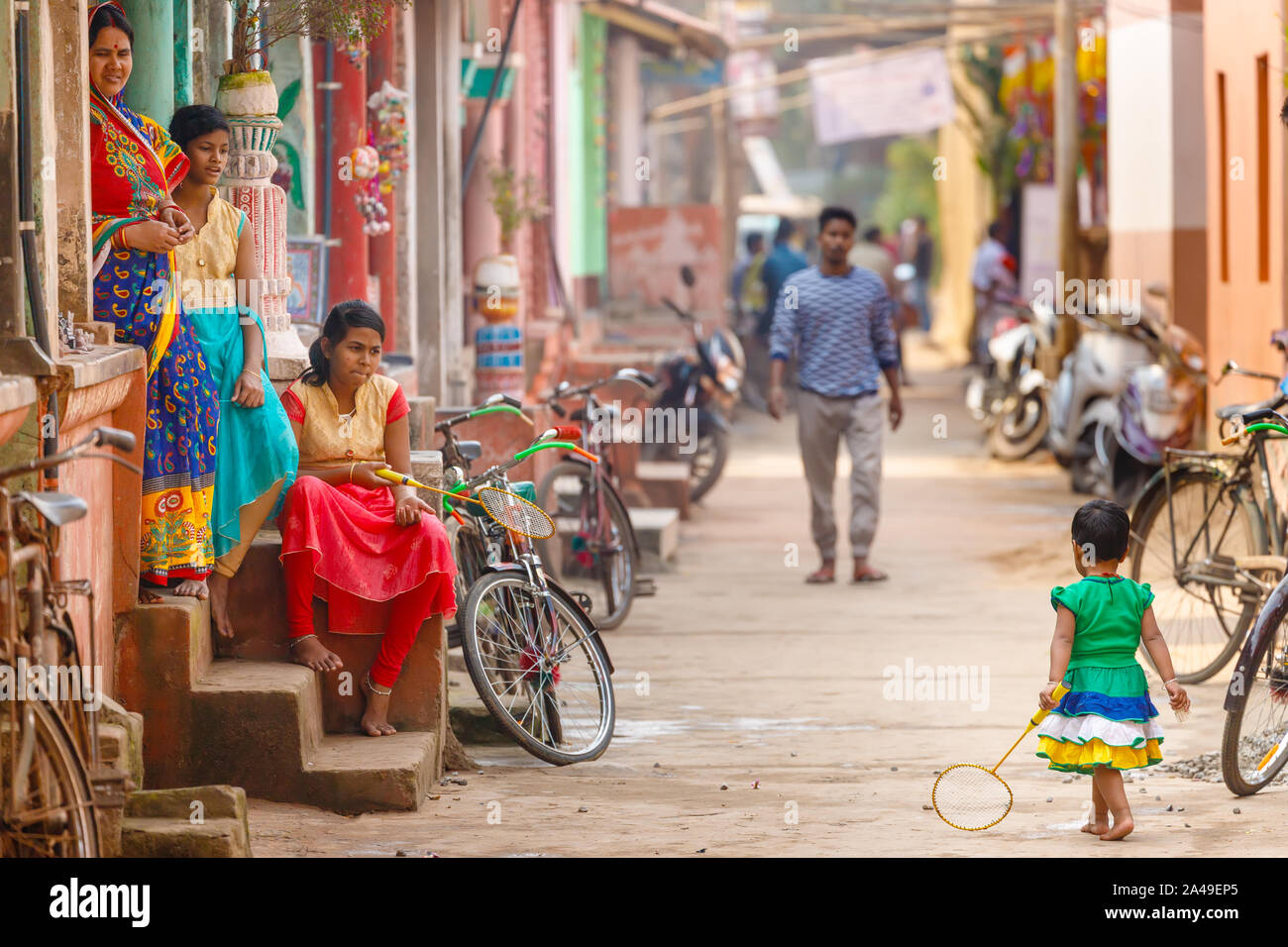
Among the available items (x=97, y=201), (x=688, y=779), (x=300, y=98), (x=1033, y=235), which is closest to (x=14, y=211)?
(x=97, y=201)

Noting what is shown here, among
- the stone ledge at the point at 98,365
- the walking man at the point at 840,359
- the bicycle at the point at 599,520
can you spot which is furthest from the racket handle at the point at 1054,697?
the walking man at the point at 840,359

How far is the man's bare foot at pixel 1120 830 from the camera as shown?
220 inches

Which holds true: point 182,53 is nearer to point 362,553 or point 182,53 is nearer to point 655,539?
point 362,553

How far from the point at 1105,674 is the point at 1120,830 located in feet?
1.48

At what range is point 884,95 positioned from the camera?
941 inches

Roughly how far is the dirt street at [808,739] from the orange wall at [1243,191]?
1.68 metres

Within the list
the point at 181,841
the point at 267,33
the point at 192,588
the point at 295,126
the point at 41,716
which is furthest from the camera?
the point at 295,126

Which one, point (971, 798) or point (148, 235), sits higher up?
→ point (148, 235)

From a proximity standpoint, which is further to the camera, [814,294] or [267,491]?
[814,294]

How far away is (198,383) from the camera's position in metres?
6.03

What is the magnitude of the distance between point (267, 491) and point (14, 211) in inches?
58.7

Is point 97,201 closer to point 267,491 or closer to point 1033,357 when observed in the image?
point 267,491

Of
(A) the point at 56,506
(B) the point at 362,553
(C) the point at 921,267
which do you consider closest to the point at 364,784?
(B) the point at 362,553
